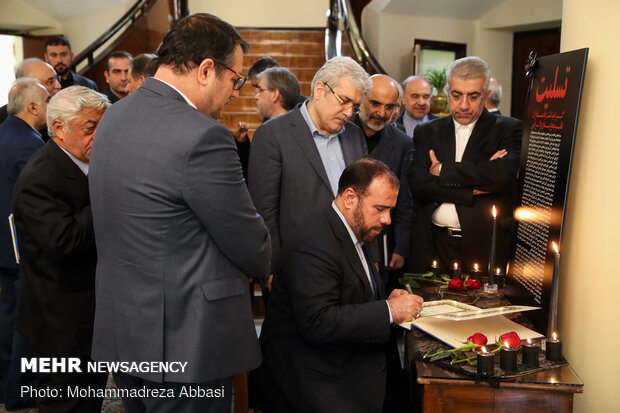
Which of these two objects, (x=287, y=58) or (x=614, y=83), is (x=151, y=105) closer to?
(x=614, y=83)

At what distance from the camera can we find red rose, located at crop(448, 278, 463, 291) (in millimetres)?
2928

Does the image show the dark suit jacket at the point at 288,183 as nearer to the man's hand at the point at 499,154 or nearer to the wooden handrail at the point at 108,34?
the man's hand at the point at 499,154

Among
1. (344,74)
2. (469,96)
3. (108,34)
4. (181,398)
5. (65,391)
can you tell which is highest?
(108,34)

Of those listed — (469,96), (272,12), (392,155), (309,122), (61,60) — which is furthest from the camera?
(272,12)

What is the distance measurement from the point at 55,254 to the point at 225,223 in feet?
3.61

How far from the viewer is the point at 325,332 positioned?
241 cm

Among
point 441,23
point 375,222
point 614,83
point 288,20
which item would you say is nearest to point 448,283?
point 375,222

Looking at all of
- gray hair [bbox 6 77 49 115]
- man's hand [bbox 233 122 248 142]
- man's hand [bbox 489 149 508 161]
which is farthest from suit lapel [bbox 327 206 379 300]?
man's hand [bbox 233 122 248 142]

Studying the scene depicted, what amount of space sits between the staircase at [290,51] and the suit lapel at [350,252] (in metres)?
6.88

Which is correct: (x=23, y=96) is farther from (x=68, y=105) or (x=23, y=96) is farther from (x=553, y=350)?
(x=553, y=350)

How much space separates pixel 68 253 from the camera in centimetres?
270

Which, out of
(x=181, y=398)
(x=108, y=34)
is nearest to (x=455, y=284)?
(x=181, y=398)

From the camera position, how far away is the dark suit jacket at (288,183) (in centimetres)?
336

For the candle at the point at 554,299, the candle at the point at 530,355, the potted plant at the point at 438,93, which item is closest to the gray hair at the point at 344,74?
the candle at the point at 554,299
